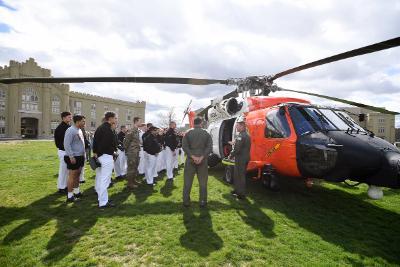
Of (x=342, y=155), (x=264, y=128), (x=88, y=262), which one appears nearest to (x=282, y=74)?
(x=264, y=128)

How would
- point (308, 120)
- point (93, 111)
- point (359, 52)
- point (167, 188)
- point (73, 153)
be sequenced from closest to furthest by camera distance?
point (359, 52), point (73, 153), point (308, 120), point (167, 188), point (93, 111)

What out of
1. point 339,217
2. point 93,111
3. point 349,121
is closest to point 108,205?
point 339,217

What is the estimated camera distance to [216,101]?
1083cm

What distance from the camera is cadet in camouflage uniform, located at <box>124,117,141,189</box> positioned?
25.6 feet

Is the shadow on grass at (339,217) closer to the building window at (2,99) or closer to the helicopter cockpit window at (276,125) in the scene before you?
the helicopter cockpit window at (276,125)

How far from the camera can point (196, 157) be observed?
19.7 feet

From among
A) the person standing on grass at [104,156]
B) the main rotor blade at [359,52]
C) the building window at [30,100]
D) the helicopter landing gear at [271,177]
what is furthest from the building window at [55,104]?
the main rotor blade at [359,52]

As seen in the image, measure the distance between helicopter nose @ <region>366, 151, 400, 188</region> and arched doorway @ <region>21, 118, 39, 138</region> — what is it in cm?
6955

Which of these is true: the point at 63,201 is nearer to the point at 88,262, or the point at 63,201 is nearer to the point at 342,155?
the point at 88,262

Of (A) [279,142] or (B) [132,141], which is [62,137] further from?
(A) [279,142]

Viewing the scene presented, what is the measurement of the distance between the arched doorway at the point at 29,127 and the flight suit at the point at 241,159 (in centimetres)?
6681

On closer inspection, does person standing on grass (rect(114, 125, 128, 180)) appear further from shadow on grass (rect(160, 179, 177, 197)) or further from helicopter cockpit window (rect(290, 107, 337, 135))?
helicopter cockpit window (rect(290, 107, 337, 135))

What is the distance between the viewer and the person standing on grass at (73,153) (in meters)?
6.00

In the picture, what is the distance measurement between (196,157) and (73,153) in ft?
9.23
